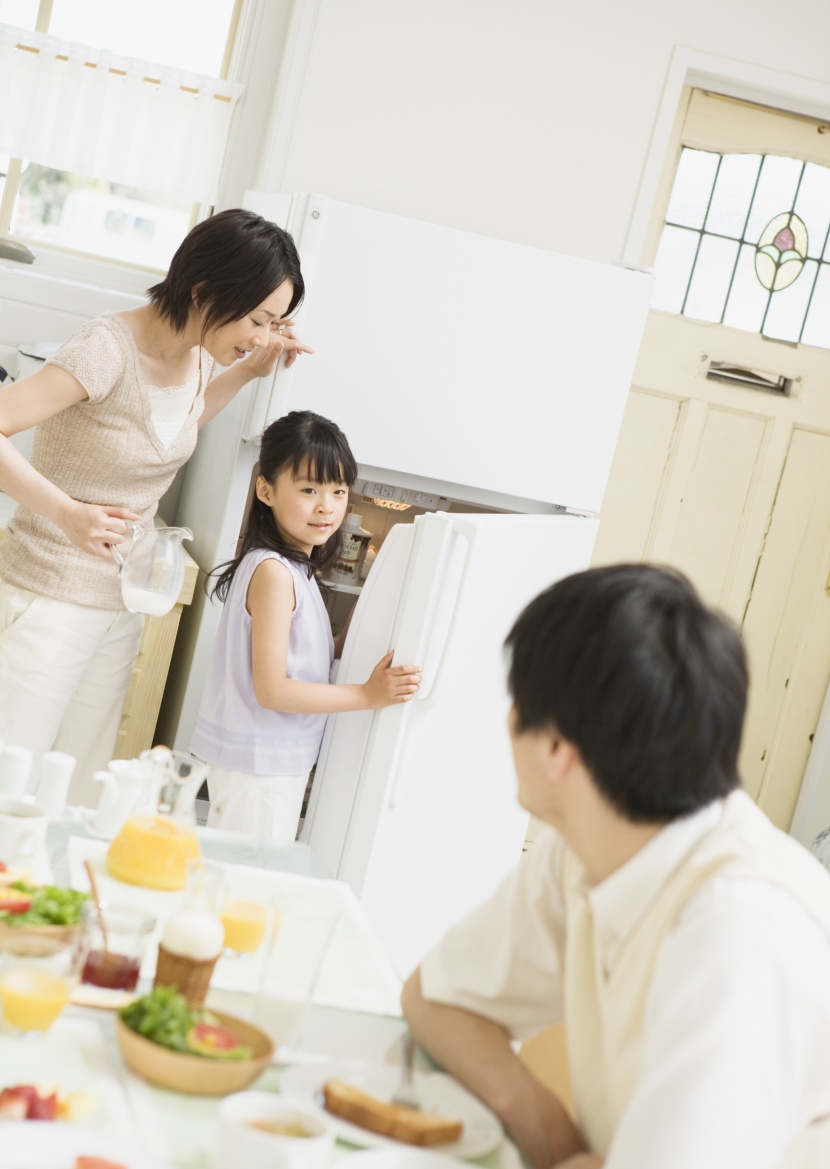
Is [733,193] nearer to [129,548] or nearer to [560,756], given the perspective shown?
[129,548]

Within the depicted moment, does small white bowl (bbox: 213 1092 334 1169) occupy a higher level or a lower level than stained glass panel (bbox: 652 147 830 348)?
lower

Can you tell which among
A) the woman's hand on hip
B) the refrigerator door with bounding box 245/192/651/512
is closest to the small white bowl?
the woman's hand on hip

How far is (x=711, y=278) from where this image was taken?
3.59 metres

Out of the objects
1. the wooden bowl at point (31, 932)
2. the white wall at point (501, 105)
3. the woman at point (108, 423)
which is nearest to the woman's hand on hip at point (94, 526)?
the woman at point (108, 423)

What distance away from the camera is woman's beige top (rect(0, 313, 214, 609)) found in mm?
1906

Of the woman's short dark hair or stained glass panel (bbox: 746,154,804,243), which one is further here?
stained glass panel (bbox: 746,154,804,243)

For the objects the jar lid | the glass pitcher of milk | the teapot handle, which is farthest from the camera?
the jar lid

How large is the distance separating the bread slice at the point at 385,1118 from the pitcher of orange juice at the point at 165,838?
1.28 feet

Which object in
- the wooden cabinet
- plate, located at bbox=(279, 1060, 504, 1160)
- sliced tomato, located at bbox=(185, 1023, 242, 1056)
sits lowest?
the wooden cabinet

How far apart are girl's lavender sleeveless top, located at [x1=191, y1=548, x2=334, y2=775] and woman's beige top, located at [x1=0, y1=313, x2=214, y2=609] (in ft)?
0.65

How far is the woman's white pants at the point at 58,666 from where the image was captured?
6.59 ft

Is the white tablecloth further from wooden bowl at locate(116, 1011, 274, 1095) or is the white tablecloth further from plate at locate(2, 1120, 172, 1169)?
plate at locate(2, 1120, 172, 1169)

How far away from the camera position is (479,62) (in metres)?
3.10

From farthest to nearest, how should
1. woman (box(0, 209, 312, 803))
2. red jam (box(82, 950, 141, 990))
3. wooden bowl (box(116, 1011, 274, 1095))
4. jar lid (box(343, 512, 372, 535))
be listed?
jar lid (box(343, 512, 372, 535))
woman (box(0, 209, 312, 803))
red jam (box(82, 950, 141, 990))
wooden bowl (box(116, 1011, 274, 1095))
